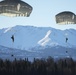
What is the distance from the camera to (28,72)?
7631 cm

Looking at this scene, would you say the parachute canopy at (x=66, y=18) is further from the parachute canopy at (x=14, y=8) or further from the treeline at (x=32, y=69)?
the treeline at (x=32, y=69)

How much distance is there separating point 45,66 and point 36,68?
5761mm

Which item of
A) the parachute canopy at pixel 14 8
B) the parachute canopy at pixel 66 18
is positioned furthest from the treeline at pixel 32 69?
the parachute canopy at pixel 14 8

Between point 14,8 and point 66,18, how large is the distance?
12.1 metres

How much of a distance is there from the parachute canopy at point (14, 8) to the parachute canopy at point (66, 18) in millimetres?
9517

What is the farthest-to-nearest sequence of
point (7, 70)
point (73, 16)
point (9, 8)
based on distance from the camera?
point (7, 70) → point (73, 16) → point (9, 8)

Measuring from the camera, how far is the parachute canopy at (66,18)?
5212 centimetres

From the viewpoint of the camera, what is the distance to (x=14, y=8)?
4353 cm

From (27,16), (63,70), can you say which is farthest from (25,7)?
(63,70)

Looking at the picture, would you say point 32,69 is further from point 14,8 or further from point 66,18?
point 14,8

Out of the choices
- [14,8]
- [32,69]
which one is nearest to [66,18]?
[14,8]

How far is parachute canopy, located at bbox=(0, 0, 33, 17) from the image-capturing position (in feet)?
143

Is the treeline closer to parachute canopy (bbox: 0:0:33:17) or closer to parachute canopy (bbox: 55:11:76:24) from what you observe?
parachute canopy (bbox: 55:11:76:24)

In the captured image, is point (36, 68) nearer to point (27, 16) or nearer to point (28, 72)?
point (28, 72)
